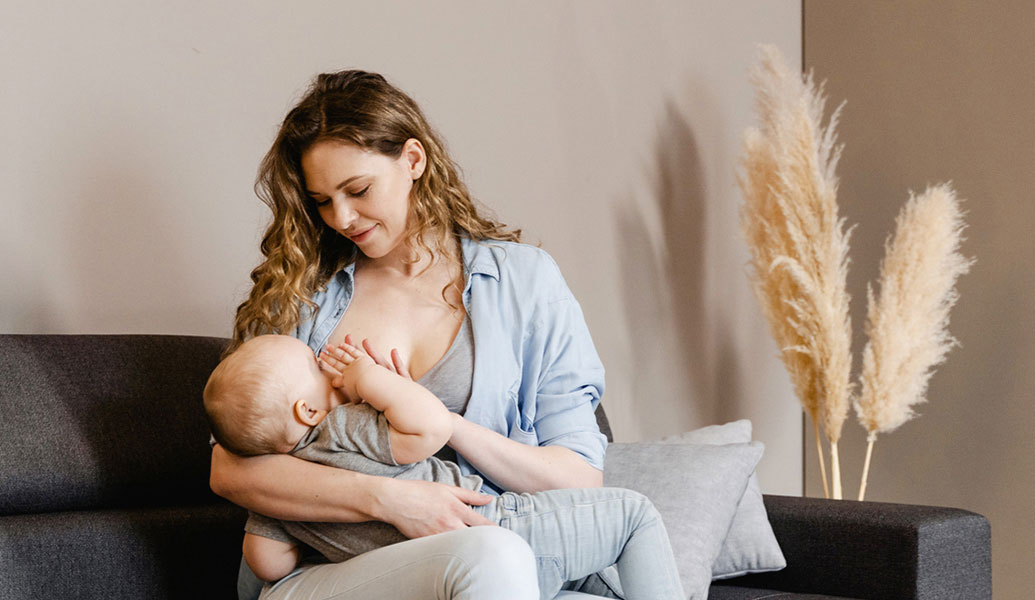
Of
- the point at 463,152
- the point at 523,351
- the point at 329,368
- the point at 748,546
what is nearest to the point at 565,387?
the point at 523,351

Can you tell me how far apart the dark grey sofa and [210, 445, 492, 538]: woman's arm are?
0.26m

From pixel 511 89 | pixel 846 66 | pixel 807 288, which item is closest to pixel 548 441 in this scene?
pixel 511 89

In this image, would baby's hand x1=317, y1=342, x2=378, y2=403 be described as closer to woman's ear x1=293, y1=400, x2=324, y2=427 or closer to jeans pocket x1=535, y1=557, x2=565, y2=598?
woman's ear x1=293, y1=400, x2=324, y2=427

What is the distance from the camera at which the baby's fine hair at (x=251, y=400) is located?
4.84 ft

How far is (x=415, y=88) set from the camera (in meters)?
2.63

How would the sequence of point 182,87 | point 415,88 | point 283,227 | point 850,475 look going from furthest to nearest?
point 850,475
point 415,88
point 182,87
point 283,227

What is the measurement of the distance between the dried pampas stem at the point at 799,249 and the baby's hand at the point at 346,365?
6.02ft

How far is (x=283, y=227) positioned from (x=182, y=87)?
1.83ft

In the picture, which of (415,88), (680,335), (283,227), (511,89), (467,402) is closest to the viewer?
(467,402)

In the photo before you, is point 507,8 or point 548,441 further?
point 507,8

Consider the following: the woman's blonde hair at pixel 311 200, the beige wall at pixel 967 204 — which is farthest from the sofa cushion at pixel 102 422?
the beige wall at pixel 967 204

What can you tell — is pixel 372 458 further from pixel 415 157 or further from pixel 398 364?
pixel 415 157

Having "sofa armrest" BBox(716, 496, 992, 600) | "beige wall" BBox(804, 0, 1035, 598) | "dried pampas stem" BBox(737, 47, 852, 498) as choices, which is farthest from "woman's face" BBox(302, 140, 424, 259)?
"beige wall" BBox(804, 0, 1035, 598)

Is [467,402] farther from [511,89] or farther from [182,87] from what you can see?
[511,89]
